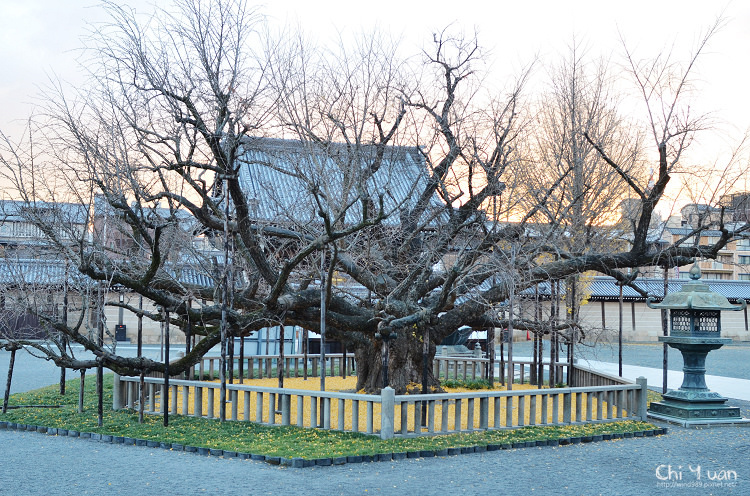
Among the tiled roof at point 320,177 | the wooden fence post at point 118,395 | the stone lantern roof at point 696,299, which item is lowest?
the wooden fence post at point 118,395

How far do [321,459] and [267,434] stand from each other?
197 cm

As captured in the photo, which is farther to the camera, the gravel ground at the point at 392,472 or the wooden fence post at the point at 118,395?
the wooden fence post at the point at 118,395

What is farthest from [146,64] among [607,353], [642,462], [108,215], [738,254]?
[738,254]

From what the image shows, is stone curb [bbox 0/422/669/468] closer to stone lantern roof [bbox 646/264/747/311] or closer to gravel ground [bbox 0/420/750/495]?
gravel ground [bbox 0/420/750/495]

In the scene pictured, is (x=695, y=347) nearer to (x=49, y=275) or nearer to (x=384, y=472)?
(x=384, y=472)

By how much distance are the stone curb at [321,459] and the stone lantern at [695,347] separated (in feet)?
4.52

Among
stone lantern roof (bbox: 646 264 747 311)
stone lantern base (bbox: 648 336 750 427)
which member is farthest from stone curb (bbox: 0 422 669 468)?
stone lantern roof (bbox: 646 264 747 311)

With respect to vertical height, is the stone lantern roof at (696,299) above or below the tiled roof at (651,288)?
below

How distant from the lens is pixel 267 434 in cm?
1005

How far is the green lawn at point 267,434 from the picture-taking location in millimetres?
9016

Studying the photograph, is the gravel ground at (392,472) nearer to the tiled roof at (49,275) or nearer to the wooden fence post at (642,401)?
the wooden fence post at (642,401)

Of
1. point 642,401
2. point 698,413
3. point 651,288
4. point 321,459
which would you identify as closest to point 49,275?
point 321,459

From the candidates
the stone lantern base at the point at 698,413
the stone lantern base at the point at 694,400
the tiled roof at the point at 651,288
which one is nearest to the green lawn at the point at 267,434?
the stone lantern base at the point at 698,413

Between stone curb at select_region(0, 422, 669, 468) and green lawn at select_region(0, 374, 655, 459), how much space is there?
74 millimetres
